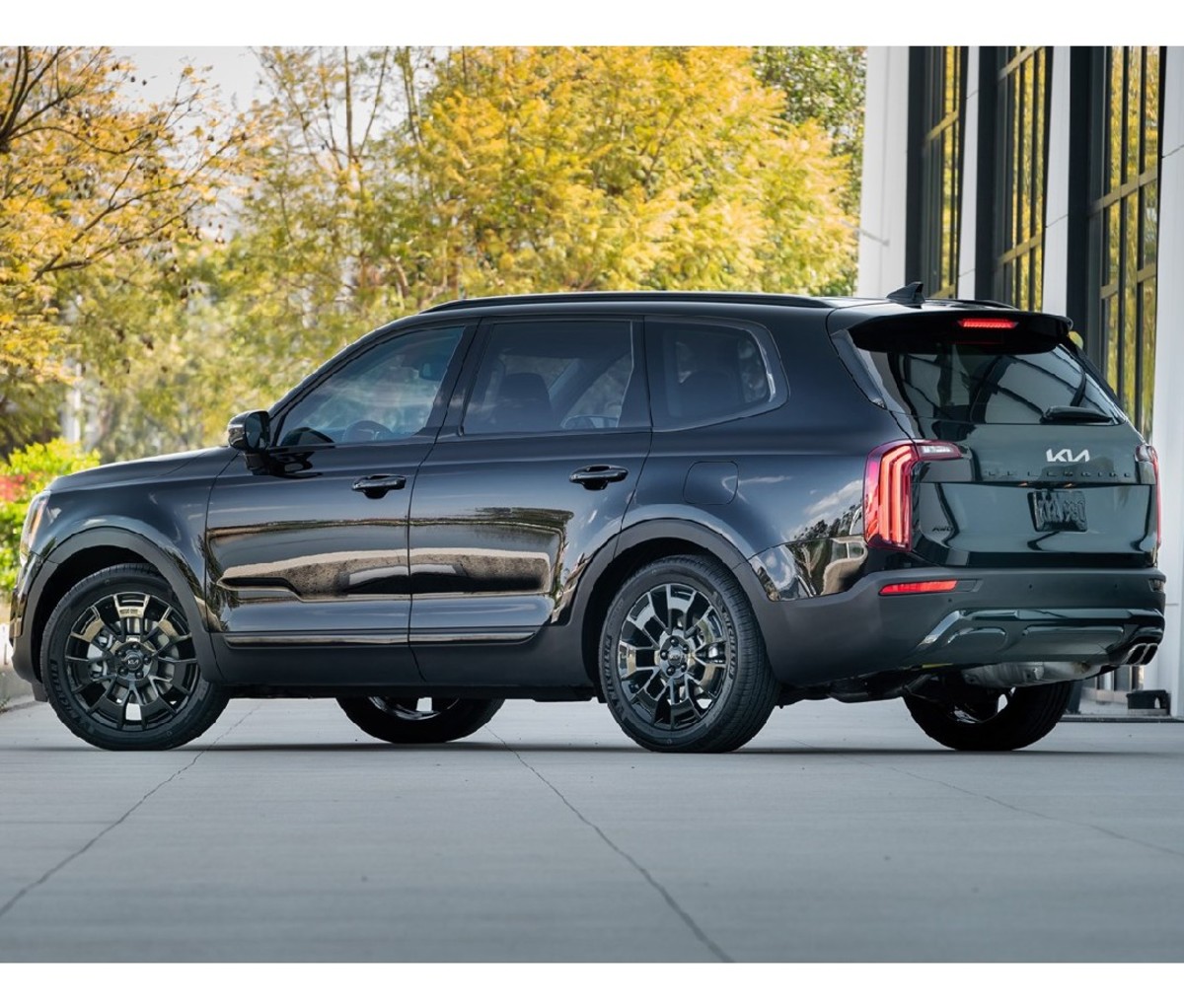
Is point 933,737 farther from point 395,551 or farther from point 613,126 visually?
point 613,126

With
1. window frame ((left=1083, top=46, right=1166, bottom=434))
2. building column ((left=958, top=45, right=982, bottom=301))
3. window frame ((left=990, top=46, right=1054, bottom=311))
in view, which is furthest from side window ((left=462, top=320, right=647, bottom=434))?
building column ((left=958, top=45, right=982, bottom=301))

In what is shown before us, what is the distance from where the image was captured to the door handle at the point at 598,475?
10992 millimetres

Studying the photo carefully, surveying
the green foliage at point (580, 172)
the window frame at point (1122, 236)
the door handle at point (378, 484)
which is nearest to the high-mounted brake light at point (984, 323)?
the door handle at point (378, 484)

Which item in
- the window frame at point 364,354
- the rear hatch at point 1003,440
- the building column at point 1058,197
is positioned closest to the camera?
the rear hatch at point 1003,440

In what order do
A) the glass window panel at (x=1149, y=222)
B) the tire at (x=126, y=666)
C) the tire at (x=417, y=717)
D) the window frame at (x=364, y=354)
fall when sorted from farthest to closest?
the glass window panel at (x=1149, y=222) → the tire at (x=417, y=717) → the tire at (x=126, y=666) → the window frame at (x=364, y=354)

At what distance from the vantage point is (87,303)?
142 feet

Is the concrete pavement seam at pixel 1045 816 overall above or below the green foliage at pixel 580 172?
below

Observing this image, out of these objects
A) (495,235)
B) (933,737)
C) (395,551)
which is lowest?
(933,737)

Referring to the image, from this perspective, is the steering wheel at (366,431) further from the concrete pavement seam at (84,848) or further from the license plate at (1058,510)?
the license plate at (1058,510)

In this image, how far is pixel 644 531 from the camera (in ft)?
35.8

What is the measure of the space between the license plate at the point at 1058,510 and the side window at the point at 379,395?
106 inches

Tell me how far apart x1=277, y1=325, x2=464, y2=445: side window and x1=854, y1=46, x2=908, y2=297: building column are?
20.3m
